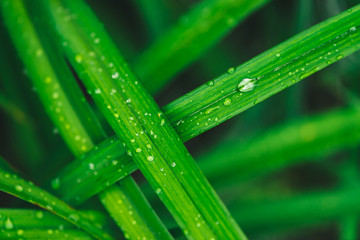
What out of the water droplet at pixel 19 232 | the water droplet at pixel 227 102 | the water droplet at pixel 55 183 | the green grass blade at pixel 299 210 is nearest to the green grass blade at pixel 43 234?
the water droplet at pixel 19 232

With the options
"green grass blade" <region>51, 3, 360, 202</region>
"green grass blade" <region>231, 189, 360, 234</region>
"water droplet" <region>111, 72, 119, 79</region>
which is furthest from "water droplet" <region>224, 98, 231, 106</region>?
"green grass blade" <region>231, 189, 360, 234</region>

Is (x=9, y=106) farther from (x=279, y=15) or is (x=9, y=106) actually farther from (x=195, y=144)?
(x=279, y=15)

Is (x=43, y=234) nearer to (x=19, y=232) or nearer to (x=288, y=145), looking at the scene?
(x=19, y=232)

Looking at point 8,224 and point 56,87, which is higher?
point 56,87

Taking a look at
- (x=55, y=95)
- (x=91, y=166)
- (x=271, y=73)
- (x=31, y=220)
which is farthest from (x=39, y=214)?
(x=271, y=73)

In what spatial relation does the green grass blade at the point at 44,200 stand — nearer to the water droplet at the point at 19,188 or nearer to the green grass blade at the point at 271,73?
the water droplet at the point at 19,188

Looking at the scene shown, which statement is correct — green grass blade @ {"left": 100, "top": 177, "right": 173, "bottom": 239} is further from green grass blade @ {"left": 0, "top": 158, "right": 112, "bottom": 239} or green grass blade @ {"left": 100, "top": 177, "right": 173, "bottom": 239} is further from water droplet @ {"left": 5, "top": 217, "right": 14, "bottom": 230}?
water droplet @ {"left": 5, "top": 217, "right": 14, "bottom": 230}

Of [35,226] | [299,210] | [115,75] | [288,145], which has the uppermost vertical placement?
[115,75]

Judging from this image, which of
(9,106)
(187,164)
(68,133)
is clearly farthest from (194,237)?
(9,106)
